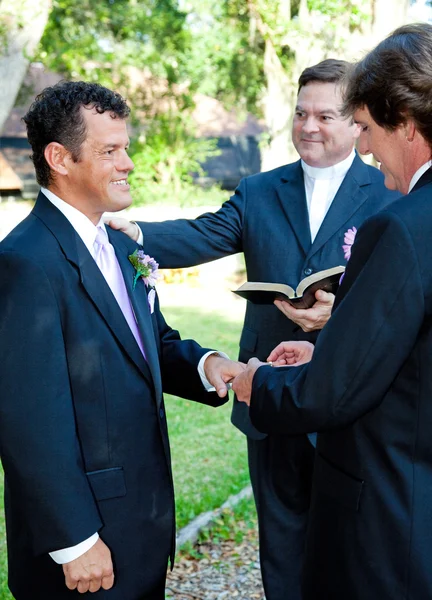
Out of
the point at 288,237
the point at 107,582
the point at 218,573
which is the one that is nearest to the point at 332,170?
the point at 288,237

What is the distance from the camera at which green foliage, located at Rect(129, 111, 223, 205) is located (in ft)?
68.4

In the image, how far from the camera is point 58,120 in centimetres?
268

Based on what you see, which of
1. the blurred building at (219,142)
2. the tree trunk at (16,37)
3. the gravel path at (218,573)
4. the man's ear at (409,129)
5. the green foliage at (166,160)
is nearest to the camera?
the man's ear at (409,129)

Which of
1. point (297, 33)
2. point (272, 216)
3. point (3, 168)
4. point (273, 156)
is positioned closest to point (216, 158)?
point (3, 168)

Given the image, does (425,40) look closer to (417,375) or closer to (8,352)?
(417,375)

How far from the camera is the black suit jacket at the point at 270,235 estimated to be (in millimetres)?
3773

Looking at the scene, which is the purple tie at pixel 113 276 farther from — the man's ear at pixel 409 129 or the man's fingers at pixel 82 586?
the man's ear at pixel 409 129

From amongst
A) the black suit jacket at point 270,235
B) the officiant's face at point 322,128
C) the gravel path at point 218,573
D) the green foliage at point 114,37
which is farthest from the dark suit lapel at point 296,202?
the green foliage at point 114,37

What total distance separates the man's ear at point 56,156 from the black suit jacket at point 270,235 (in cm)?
119

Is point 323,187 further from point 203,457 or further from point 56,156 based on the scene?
point 203,457

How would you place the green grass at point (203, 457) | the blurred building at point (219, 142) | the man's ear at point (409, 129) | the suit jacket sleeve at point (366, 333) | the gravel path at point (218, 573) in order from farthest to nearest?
1. the blurred building at point (219, 142)
2. the green grass at point (203, 457)
3. the gravel path at point (218, 573)
4. the man's ear at point (409, 129)
5. the suit jacket sleeve at point (366, 333)

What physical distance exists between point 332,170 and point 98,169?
62.7 inches

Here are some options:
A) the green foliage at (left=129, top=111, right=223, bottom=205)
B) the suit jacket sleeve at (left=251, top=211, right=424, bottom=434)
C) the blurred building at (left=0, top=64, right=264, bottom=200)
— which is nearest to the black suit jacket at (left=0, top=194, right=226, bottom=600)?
the suit jacket sleeve at (left=251, top=211, right=424, bottom=434)

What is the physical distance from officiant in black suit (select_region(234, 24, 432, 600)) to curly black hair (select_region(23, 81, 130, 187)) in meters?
0.97
